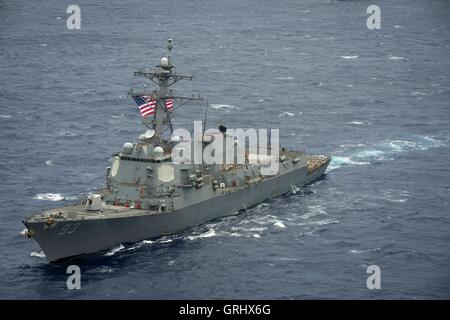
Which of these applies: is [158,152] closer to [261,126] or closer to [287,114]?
[261,126]

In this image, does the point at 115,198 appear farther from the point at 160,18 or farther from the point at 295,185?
the point at 160,18

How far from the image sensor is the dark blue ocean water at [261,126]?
6500 cm

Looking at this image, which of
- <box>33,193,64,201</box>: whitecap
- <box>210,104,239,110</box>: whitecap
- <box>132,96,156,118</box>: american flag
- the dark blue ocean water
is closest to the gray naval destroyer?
<box>132,96,156,118</box>: american flag

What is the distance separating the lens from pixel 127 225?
2734 inches

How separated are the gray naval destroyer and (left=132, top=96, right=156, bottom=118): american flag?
0.35m

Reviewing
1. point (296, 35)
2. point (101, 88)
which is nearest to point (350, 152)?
point (101, 88)

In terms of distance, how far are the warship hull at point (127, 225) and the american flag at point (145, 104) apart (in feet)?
27.6

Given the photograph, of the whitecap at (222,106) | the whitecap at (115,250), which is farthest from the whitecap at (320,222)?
the whitecap at (222,106)

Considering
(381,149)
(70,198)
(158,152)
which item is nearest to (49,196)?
(70,198)

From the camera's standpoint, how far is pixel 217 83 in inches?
4914

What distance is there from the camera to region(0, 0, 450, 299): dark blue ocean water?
65.0m

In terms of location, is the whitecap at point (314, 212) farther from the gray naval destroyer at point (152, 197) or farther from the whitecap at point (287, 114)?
the whitecap at point (287, 114)

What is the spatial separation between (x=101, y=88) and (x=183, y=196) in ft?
164

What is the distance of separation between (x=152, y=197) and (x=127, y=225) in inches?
157
